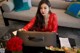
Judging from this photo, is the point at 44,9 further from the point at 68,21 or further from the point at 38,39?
the point at 68,21

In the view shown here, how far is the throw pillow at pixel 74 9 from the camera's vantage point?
2.73 m

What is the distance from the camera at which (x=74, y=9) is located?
2.79m

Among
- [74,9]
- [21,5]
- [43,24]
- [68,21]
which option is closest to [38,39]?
[43,24]

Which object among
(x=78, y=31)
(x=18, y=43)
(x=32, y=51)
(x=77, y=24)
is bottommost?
(x=78, y=31)

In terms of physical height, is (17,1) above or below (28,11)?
above

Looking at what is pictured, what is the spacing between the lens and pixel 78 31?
2.96 metres

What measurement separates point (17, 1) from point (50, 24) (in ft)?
4.46

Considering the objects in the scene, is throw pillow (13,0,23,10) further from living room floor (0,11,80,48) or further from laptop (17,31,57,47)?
laptop (17,31,57,47)

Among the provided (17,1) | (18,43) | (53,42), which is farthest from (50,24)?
(17,1)

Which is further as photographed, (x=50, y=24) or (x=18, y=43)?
(x=50, y=24)

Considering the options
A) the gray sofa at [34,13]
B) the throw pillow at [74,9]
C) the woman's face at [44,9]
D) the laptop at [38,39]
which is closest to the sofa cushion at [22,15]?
the gray sofa at [34,13]

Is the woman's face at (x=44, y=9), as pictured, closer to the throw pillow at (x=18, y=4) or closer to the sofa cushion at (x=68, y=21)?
the sofa cushion at (x=68, y=21)

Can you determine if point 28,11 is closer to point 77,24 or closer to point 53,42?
point 77,24

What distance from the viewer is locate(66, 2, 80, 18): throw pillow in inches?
108
